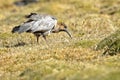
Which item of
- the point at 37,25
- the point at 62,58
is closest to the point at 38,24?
the point at 37,25

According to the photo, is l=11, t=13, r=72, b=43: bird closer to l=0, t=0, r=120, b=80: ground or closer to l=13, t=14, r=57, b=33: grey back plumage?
l=13, t=14, r=57, b=33: grey back plumage

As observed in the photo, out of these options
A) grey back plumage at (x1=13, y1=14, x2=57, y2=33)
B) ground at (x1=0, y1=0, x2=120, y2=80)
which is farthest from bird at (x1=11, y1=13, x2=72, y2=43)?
ground at (x1=0, y1=0, x2=120, y2=80)

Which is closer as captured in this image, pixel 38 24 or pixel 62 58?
pixel 62 58

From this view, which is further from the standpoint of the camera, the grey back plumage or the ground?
the grey back plumage

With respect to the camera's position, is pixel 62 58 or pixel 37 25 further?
pixel 37 25

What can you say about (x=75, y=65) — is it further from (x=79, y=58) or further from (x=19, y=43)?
(x=19, y=43)

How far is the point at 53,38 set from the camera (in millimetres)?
A: 26750

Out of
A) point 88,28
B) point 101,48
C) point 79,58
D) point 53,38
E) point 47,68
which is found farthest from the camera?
point 88,28

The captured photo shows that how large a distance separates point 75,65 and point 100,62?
0.95 metres

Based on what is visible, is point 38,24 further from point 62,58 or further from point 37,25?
point 62,58

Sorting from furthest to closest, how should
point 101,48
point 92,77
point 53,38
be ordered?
point 53,38, point 101,48, point 92,77

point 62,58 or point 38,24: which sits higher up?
point 38,24

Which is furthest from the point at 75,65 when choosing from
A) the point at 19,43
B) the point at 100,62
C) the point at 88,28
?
the point at 88,28

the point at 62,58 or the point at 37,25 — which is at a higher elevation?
the point at 37,25
